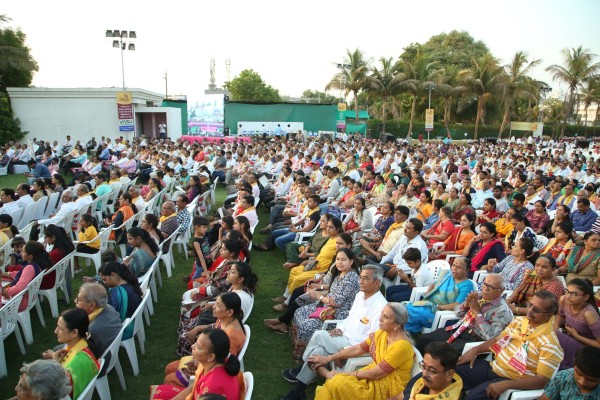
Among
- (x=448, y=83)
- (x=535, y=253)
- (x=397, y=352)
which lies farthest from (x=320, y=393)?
(x=448, y=83)

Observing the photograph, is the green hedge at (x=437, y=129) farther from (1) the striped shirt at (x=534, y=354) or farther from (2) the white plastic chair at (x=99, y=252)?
(1) the striped shirt at (x=534, y=354)

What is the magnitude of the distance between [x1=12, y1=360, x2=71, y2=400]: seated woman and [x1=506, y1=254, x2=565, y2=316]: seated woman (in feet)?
11.6

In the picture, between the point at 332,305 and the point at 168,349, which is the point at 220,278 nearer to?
the point at 168,349

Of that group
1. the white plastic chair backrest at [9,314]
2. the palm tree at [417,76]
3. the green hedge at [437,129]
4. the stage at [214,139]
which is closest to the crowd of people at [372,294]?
the white plastic chair backrest at [9,314]

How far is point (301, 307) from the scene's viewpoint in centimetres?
457

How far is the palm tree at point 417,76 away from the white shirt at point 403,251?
89.3 ft

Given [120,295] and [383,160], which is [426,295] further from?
[383,160]

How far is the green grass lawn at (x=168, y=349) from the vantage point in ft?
12.7

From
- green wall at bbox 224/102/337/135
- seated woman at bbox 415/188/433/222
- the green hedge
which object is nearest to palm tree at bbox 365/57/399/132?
green wall at bbox 224/102/337/135

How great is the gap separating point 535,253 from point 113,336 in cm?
437

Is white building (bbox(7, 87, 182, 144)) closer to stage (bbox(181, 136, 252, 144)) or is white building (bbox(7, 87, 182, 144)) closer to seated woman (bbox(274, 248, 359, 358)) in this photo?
stage (bbox(181, 136, 252, 144))

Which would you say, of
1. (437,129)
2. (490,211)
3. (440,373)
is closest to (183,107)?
(437,129)

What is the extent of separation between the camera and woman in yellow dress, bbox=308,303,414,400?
308 cm

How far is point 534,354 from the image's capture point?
3012mm
